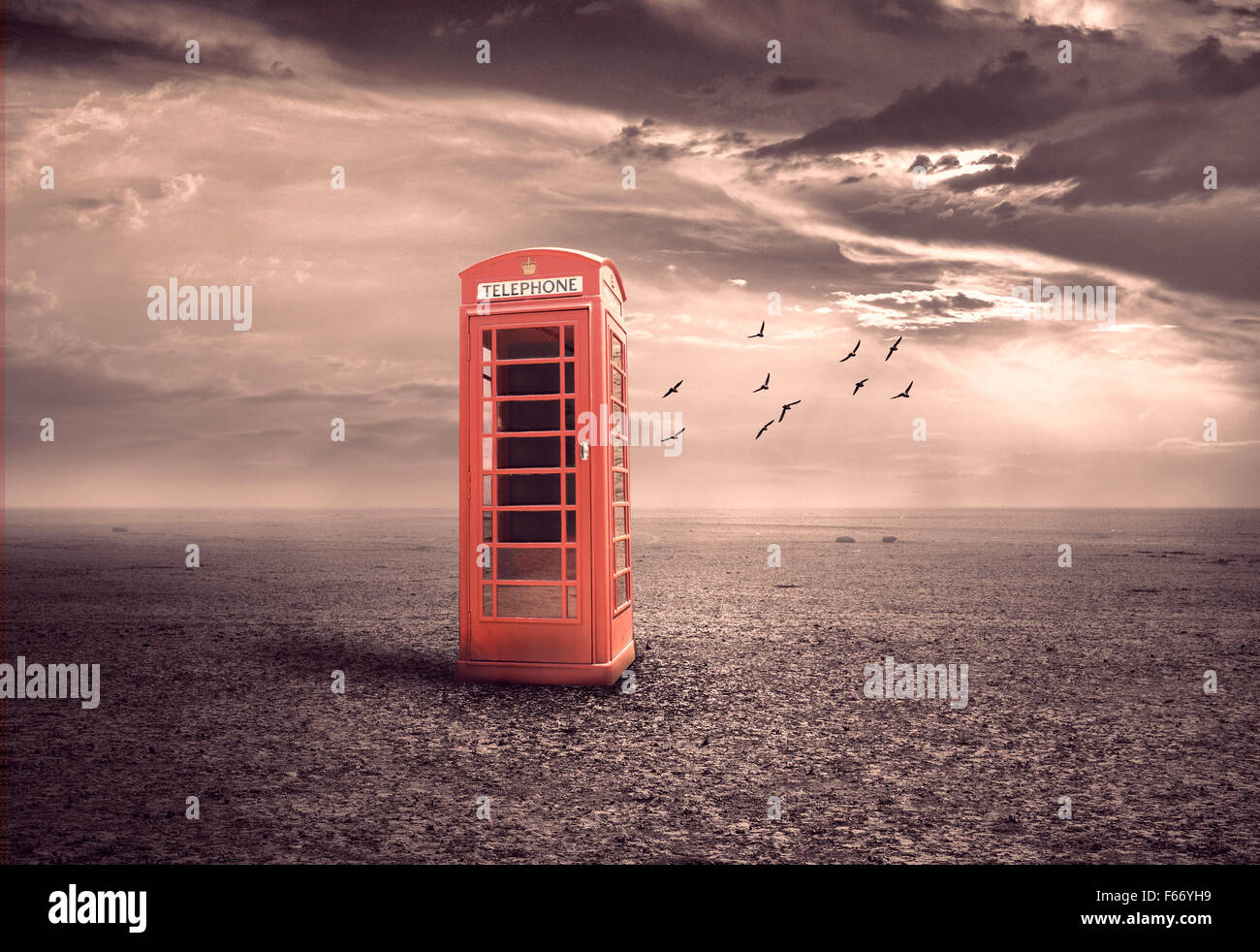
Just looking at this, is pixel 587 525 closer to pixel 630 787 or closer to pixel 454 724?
pixel 454 724

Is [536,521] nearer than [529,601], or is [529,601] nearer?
[529,601]

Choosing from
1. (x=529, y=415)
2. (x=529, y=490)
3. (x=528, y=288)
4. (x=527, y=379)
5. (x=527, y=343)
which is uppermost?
(x=528, y=288)

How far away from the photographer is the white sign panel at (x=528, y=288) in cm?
705

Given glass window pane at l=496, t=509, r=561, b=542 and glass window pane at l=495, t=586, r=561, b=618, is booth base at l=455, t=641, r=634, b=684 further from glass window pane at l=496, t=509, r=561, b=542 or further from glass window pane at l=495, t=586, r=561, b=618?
glass window pane at l=496, t=509, r=561, b=542

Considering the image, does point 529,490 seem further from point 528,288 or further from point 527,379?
point 528,288

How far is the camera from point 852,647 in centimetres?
892

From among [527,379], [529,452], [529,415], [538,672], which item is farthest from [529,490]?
[538,672]

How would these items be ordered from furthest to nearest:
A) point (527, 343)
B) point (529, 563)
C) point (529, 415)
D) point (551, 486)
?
point (529, 415), point (551, 486), point (527, 343), point (529, 563)

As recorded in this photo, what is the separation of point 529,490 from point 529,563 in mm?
731

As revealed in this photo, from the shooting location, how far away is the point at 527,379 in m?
7.55

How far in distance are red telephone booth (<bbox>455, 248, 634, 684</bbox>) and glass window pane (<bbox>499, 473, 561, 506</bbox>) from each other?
0.04 m

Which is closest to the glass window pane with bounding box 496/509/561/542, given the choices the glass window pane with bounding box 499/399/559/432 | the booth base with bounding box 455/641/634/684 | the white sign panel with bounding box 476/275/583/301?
the glass window pane with bounding box 499/399/559/432

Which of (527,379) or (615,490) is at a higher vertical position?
(527,379)

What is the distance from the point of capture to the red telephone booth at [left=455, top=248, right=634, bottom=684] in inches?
278
